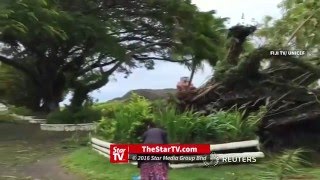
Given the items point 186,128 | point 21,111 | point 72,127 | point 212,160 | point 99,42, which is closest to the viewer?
point 212,160

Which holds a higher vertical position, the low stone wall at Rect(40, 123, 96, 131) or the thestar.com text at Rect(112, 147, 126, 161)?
the low stone wall at Rect(40, 123, 96, 131)

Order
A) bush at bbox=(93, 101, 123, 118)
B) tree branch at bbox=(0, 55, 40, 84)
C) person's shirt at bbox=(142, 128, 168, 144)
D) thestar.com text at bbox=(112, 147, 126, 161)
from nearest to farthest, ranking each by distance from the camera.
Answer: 1. person's shirt at bbox=(142, 128, 168, 144)
2. thestar.com text at bbox=(112, 147, 126, 161)
3. bush at bbox=(93, 101, 123, 118)
4. tree branch at bbox=(0, 55, 40, 84)

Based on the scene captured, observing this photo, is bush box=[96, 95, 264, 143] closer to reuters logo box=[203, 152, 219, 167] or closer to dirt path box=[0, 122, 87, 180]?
reuters logo box=[203, 152, 219, 167]

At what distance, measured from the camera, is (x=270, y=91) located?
1282 centimetres

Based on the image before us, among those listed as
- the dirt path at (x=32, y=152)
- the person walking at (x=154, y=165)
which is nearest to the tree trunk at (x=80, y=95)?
the dirt path at (x=32, y=152)

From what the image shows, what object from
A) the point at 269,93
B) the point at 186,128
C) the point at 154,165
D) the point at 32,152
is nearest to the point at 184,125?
the point at 186,128

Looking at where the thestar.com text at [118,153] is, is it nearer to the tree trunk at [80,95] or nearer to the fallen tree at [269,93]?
the fallen tree at [269,93]

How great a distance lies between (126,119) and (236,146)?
260 centimetres

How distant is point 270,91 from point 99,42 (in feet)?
41.2

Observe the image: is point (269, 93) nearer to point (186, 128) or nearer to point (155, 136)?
point (186, 128)

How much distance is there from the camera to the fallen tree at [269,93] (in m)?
12.6

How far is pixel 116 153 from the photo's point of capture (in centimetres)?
1121

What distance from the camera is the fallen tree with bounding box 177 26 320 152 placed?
1261 cm

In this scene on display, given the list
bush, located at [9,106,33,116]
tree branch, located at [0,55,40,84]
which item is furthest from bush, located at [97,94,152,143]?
bush, located at [9,106,33,116]
